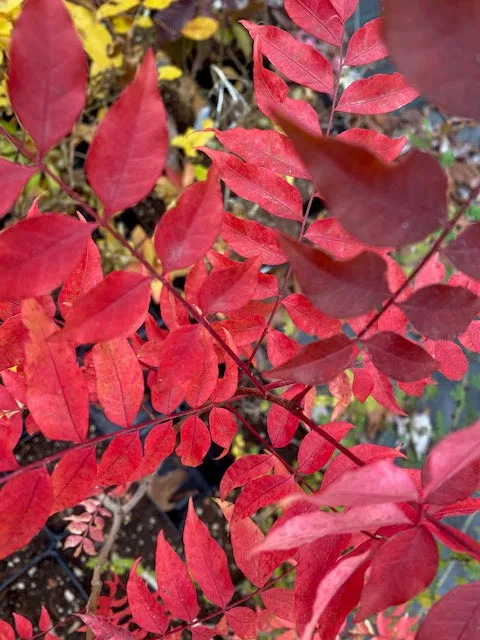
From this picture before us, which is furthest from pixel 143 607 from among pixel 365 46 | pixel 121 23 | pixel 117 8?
pixel 121 23

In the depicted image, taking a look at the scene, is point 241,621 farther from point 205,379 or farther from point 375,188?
point 375,188

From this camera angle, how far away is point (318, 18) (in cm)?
59

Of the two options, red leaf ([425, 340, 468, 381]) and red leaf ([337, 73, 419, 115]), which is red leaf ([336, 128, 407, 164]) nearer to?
red leaf ([337, 73, 419, 115])

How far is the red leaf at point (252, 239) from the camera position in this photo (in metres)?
0.63

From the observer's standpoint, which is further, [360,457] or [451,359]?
[451,359]

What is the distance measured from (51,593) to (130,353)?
105 centimetres

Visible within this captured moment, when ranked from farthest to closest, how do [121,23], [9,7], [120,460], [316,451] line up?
[121,23], [9,7], [316,451], [120,460]

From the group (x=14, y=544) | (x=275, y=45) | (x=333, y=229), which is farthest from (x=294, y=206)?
(x=14, y=544)

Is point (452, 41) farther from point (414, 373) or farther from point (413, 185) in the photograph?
point (414, 373)

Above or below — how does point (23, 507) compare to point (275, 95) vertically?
below

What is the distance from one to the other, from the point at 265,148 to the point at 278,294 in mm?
158

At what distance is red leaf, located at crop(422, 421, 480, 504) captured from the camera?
31cm

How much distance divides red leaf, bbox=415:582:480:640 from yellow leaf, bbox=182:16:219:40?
162cm

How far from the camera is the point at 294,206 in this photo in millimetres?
614
